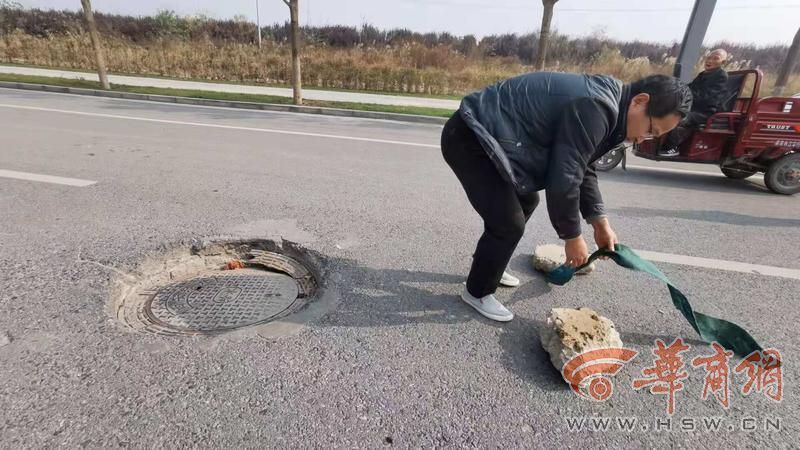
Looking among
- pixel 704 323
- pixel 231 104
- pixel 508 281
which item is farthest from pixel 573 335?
pixel 231 104

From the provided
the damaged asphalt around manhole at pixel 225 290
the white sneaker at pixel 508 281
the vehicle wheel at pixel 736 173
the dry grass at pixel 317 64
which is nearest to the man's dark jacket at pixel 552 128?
the white sneaker at pixel 508 281

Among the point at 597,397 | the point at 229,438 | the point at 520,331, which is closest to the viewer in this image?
the point at 229,438

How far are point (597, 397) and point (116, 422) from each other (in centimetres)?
195

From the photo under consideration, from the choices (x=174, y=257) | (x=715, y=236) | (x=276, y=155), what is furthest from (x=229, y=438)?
(x=276, y=155)

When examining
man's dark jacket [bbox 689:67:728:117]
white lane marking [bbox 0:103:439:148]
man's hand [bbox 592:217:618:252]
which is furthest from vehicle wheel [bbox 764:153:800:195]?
man's hand [bbox 592:217:618:252]

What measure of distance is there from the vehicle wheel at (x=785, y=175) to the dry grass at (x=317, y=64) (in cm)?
1230

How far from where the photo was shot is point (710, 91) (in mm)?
5223

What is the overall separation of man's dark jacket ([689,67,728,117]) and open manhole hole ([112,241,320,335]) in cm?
550

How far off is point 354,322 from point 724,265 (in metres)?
2.88

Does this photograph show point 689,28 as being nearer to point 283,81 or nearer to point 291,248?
point 291,248

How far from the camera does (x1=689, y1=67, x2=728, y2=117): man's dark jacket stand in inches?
204

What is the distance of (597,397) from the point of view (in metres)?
1.76

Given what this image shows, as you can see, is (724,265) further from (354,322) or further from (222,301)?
(222,301)

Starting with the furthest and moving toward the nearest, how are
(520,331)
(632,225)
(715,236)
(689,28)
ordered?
(689,28), (632,225), (715,236), (520,331)
